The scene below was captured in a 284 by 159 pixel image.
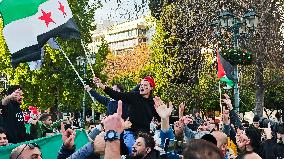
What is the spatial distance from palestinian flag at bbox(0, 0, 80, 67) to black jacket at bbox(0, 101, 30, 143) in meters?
1.38

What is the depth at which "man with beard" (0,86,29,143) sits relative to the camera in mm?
8133

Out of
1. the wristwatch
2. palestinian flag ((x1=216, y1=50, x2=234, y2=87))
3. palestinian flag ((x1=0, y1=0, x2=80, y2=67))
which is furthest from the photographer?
palestinian flag ((x1=216, y1=50, x2=234, y2=87))

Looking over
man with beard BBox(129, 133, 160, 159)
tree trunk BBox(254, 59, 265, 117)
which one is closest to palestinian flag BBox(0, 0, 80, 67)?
→ man with beard BBox(129, 133, 160, 159)

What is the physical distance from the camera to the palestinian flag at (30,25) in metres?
9.45

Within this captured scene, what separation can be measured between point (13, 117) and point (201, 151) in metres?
5.27

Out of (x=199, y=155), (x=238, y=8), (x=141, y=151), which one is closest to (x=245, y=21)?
(x=238, y=8)

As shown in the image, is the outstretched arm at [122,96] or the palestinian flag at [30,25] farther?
the palestinian flag at [30,25]

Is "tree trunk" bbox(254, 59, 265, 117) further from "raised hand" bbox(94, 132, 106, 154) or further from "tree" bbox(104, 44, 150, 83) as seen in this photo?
"tree" bbox(104, 44, 150, 83)

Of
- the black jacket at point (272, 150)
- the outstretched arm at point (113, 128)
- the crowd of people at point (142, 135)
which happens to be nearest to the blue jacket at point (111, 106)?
the crowd of people at point (142, 135)

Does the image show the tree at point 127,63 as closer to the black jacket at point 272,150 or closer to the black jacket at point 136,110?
the black jacket at point 136,110

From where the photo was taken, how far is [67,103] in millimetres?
37188

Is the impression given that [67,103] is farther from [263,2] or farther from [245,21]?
[245,21]

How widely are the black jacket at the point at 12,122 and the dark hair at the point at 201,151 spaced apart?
16.7 ft

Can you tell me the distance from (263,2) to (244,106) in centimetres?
1546
